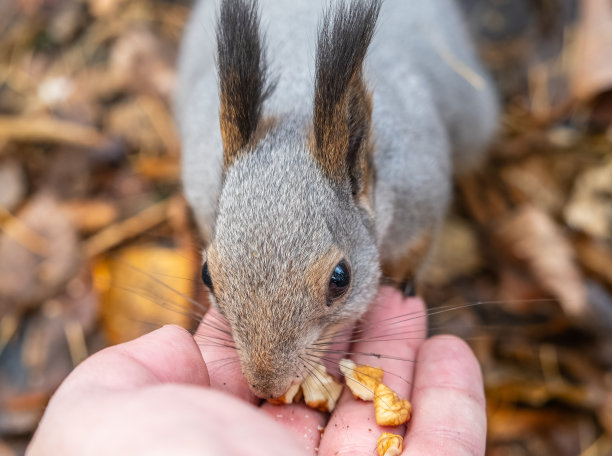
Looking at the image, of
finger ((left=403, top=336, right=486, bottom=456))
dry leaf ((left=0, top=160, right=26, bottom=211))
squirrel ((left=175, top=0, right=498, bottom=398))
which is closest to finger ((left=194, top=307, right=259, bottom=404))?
squirrel ((left=175, top=0, right=498, bottom=398))

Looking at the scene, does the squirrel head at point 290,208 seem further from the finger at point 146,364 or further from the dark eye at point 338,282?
the finger at point 146,364

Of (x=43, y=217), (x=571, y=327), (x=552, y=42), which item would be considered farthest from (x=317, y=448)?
(x=552, y=42)

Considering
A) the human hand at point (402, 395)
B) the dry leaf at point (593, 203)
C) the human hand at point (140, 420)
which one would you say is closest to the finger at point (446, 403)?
the human hand at point (402, 395)

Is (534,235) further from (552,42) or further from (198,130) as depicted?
(198,130)

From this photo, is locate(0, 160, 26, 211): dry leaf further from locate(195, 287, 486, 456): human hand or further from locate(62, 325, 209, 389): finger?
locate(62, 325, 209, 389): finger

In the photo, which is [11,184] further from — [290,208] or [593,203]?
[593,203]
